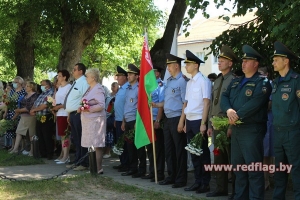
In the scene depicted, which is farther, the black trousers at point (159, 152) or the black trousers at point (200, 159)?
the black trousers at point (159, 152)

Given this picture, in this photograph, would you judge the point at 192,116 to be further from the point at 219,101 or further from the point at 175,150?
the point at 175,150

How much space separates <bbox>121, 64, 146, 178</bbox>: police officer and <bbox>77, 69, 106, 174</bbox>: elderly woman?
1.54 ft

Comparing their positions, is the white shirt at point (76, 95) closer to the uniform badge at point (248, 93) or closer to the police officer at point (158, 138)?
the police officer at point (158, 138)

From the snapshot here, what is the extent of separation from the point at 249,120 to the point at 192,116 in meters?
1.57

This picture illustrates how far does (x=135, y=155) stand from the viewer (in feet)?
35.0

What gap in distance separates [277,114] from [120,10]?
1230cm

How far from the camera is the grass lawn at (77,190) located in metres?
8.44

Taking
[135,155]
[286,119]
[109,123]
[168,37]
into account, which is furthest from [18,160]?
[286,119]

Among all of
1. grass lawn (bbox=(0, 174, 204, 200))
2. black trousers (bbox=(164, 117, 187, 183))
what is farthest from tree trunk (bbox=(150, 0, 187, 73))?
grass lawn (bbox=(0, 174, 204, 200))

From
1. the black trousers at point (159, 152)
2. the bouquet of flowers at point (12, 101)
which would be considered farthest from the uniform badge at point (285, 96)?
the bouquet of flowers at point (12, 101)

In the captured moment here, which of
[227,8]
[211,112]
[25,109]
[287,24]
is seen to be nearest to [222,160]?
[211,112]

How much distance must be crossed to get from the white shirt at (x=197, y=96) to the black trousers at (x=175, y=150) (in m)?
0.53

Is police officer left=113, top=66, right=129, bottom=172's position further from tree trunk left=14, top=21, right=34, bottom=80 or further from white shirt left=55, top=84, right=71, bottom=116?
tree trunk left=14, top=21, right=34, bottom=80

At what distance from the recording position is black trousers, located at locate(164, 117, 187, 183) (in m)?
9.20
